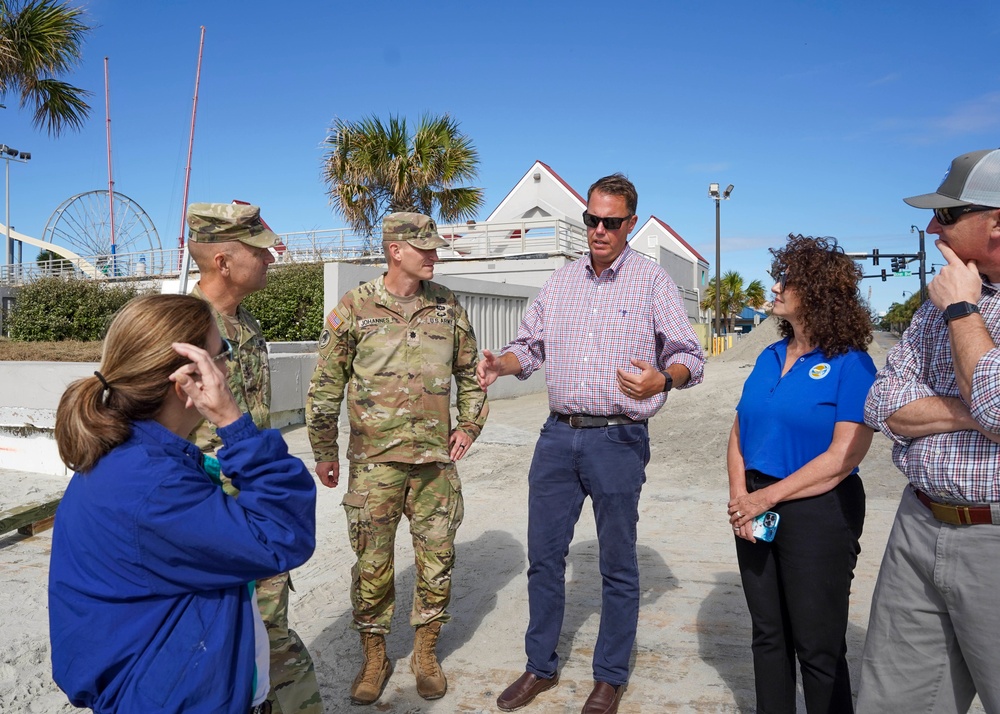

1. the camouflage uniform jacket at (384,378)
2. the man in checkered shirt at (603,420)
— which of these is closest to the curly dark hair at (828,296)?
the man in checkered shirt at (603,420)

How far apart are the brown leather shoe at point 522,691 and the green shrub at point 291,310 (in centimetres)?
1236

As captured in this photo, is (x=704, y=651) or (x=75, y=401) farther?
(x=704, y=651)

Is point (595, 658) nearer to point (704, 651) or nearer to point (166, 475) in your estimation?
point (704, 651)

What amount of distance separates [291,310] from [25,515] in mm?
10382

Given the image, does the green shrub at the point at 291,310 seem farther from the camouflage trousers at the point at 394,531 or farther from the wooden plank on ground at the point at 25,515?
the camouflage trousers at the point at 394,531

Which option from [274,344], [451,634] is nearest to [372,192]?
[274,344]

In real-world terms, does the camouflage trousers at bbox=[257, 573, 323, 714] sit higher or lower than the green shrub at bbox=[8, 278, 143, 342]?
lower

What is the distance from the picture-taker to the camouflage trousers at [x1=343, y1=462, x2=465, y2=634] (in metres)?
3.50

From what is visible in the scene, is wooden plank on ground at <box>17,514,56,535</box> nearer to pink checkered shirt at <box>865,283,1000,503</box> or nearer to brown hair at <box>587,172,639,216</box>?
brown hair at <box>587,172,639,216</box>

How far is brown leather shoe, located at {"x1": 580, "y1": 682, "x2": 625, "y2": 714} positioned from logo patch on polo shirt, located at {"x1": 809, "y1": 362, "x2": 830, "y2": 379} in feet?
5.13

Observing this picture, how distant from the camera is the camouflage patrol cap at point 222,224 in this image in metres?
2.94

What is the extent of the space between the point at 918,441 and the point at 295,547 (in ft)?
5.76

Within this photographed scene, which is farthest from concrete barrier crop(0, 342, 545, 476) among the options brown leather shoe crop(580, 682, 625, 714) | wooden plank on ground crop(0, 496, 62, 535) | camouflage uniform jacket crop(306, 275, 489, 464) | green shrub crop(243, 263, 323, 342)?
brown leather shoe crop(580, 682, 625, 714)

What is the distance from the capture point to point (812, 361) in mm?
2771
